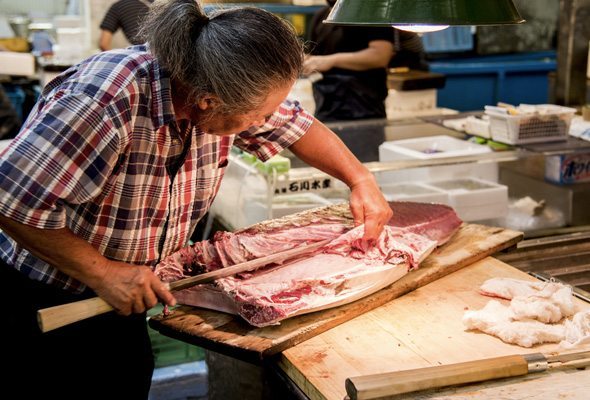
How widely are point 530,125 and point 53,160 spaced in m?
3.17

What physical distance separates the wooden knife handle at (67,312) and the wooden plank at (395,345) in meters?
0.59

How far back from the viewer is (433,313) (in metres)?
2.55

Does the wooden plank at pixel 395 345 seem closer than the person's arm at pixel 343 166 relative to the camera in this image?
Yes

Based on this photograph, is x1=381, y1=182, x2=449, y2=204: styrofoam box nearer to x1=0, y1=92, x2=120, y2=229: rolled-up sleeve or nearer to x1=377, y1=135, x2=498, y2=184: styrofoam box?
x1=377, y1=135, x2=498, y2=184: styrofoam box

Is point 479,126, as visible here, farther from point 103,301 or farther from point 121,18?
point 121,18

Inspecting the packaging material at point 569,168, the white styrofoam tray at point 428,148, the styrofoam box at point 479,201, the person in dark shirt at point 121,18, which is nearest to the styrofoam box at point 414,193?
the styrofoam box at point 479,201

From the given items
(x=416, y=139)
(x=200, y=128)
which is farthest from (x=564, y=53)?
(x=200, y=128)

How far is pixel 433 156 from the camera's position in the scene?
13.7ft

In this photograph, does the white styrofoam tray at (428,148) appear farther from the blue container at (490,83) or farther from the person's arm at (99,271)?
the blue container at (490,83)

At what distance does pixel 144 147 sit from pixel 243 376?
1542mm

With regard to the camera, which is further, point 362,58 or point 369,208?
point 362,58

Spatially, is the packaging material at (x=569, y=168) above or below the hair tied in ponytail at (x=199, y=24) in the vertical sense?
below

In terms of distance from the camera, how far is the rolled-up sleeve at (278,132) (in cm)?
297

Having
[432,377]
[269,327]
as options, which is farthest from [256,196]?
[432,377]
